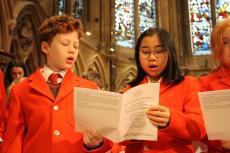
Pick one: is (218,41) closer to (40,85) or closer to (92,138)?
(92,138)

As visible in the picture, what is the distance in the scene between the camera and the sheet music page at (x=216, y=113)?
64.3 inches

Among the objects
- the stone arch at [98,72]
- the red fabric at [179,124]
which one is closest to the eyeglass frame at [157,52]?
the red fabric at [179,124]

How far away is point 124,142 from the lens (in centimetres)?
183

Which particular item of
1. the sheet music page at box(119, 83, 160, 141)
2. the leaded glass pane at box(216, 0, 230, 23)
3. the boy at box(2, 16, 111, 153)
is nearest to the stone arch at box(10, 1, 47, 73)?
the boy at box(2, 16, 111, 153)

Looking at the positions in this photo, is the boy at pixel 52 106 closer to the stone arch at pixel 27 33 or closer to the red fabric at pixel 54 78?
the red fabric at pixel 54 78

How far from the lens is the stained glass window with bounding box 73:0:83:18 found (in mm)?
10963

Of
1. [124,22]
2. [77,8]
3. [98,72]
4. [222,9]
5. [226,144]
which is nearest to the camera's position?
[226,144]

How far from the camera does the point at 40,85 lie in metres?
2.02

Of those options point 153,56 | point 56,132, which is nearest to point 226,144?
point 153,56

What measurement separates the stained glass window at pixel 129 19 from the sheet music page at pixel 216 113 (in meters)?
11.6

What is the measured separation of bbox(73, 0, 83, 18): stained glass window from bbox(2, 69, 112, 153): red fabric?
8954mm

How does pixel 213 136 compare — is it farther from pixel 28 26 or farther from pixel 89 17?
pixel 89 17

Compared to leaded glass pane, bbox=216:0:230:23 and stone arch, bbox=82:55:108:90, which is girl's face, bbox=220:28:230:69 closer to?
stone arch, bbox=82:55:108:90

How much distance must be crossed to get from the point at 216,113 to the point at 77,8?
9962 mm
